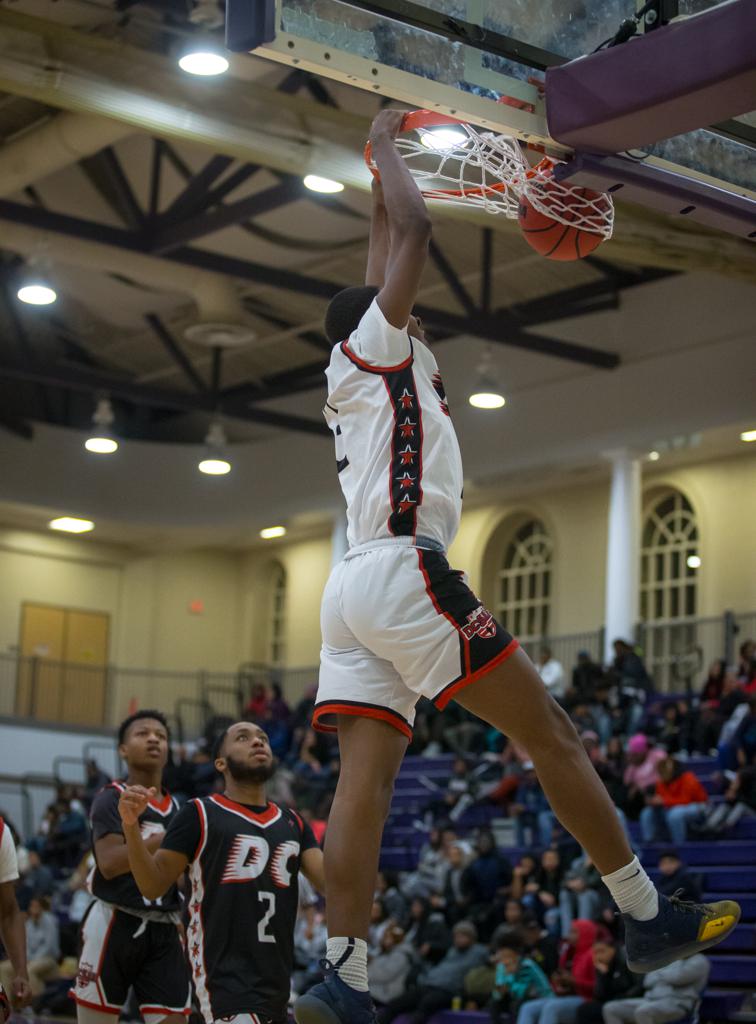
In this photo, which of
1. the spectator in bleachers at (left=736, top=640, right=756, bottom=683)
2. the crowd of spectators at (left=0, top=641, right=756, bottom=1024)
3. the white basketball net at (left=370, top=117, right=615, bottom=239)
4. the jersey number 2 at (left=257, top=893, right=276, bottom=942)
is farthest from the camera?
the spectator in bleachers at (left=736, top=640, right=756, bottom=683)

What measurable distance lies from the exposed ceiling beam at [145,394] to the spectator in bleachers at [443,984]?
34.9 ft

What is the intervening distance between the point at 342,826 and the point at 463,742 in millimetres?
17510

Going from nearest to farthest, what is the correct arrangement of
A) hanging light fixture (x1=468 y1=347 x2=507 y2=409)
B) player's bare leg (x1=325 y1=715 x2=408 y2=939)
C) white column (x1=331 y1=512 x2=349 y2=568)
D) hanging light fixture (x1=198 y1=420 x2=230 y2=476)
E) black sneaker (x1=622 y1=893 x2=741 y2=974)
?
player's bare leg (x1=325 y1=715 x2=408 y2=939)
black sneaker (x1=622 y1=893 x2=741 y2=974)
hanging light fixture (x1=468 y1=347 x2=507 y2=409)
hanging light fixture (x1=198 y1=420 x2=230 y2=476)
white column (x1=331 y1=512 x2=349 y2=568)

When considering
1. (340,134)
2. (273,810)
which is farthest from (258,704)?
(273,810)

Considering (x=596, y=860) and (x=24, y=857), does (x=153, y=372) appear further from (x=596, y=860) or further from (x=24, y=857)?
(x=596, y=860)

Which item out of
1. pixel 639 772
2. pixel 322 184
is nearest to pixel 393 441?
pixel 322 184

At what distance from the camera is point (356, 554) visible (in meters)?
4.74

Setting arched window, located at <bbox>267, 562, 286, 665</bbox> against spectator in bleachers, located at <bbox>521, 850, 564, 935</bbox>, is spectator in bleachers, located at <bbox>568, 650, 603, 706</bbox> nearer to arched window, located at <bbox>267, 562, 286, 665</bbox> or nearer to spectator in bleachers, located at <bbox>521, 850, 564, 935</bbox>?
spectator in bleachers, located at <bbox>521, 850, 564, 935</bbox>

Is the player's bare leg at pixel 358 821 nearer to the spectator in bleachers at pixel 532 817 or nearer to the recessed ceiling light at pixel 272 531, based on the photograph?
the spectator in bleachers at pixel 532 817

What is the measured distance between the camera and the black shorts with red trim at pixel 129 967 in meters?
6.93

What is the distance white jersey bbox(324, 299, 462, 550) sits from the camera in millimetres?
4707

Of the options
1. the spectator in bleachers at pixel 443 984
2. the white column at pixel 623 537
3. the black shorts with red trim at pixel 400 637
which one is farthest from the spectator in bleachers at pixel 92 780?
the black shorts with red trim at pixel 400 637

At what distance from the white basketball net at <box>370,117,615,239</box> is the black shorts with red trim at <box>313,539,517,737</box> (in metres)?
1.38

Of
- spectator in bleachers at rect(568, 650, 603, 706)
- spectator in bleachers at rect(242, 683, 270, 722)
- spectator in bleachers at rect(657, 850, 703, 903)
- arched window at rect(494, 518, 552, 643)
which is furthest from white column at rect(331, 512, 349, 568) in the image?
spectator in bleachers at rect(657, 850, 703, 903)
